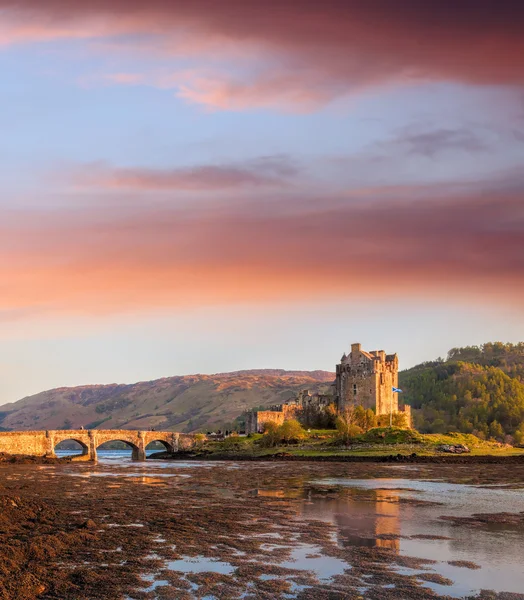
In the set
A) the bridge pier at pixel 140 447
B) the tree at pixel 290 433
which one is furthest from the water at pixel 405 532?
the bridge pier at pixel 140 447

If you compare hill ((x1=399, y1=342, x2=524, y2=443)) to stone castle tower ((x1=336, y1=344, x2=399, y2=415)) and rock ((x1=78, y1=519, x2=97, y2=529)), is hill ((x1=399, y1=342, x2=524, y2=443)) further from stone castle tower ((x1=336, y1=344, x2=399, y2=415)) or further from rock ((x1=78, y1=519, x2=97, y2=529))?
rock ((x1=78, y1=519, x2=97, y2=529))

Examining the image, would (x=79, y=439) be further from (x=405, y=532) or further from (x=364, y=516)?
(x=405, y=532)

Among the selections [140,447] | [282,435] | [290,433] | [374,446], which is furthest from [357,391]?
[140,447]

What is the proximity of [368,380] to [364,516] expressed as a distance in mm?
85264

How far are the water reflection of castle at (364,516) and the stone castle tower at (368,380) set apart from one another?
70.6m

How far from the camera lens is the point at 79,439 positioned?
103 meters

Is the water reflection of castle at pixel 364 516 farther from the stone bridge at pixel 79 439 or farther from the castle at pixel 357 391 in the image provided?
the castle at pixel 357 391

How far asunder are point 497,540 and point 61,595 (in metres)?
17.3

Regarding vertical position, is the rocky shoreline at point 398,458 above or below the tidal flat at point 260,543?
below

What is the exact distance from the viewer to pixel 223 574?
21.3 meters

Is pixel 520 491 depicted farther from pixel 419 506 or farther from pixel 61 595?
pixel 61 595

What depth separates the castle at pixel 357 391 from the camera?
389ft

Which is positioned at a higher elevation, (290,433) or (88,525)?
(88,525)

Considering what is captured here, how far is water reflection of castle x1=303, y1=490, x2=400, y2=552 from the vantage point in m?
27.6
